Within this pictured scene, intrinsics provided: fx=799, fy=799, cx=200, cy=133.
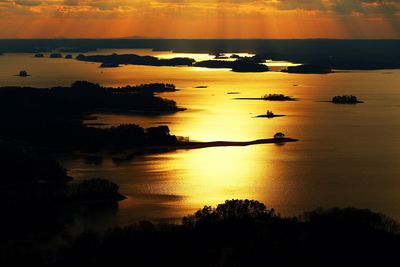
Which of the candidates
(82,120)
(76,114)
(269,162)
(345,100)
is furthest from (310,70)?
(269,162)

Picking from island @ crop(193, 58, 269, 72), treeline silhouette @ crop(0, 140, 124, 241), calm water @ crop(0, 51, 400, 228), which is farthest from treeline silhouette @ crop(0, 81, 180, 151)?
island @ crop(193, 58, 269, 72)

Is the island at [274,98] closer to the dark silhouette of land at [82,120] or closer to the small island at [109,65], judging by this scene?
the dark silhouette of land at [82,120]

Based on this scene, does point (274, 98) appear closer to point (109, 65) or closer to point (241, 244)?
point (241, 244)

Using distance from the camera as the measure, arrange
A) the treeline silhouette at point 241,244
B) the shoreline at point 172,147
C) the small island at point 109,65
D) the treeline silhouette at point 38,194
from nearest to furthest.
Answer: the treeline silhouette at point 241,244, the treeline silhouette at point 38,194, the shoreline at point 172,147, the small island at point 109,65

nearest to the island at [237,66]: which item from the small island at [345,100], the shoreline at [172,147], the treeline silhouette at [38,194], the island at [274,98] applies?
the island at [274,98]

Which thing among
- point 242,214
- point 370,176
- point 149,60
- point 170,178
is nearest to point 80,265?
point 242,214

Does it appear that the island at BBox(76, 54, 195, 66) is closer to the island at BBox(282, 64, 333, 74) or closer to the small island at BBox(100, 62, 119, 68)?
the small island at BBox(100, 62, 119, 68)
